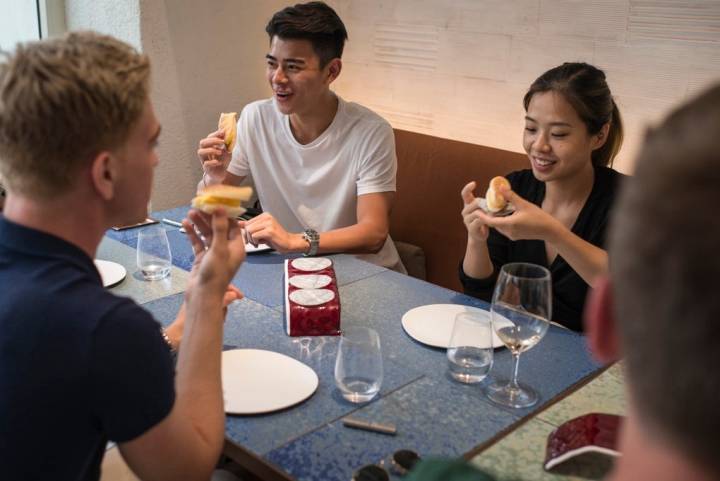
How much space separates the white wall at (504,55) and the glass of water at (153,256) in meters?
1.40

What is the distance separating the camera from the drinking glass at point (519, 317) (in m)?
1.35

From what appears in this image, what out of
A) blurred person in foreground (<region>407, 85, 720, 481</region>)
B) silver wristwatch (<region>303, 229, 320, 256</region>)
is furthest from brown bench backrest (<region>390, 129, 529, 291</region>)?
blurred person in foreground (<region>407, 85, 720, 481</region>)

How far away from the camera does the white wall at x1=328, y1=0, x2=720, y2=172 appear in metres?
2.42

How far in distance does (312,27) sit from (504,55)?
86 centimetres

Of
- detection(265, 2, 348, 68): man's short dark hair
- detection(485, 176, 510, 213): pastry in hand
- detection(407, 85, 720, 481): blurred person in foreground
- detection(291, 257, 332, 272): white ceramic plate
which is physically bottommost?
detection(291, 257, 332, 272): white ceramic plate

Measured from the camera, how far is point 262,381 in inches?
53.6

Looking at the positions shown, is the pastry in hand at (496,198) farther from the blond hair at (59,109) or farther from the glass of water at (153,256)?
A: the blond hair at (59,109)

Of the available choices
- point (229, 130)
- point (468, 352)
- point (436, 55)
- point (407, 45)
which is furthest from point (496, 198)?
point (407, 45)

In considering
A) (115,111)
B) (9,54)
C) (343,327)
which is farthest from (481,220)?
(9,54)

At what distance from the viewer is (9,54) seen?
101cm

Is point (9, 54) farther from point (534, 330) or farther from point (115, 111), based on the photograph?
point (534, 330)

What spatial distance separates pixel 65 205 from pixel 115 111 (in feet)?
0.51

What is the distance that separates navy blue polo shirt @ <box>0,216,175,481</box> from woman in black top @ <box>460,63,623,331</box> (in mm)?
1032

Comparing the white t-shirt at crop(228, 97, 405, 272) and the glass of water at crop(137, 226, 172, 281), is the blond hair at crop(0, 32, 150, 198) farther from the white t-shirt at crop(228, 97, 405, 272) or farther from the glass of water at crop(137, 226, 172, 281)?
the white t-shirt at crop(228, 97, 405, 272)
